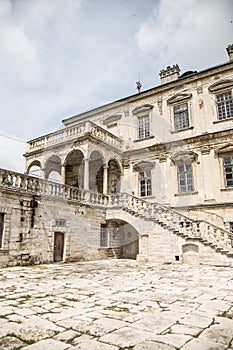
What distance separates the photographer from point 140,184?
18.0m

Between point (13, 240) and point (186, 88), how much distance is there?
46.2 ft

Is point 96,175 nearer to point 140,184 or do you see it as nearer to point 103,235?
point 140,184

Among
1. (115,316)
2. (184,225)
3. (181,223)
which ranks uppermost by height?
(181,223)

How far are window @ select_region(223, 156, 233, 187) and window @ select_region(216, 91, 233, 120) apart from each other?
2.76 meters

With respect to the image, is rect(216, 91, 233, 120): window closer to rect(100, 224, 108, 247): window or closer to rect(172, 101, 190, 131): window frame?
rect(172, 101, 190, 131): window frame

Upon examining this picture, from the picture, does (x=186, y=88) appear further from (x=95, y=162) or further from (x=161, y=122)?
(x=95, y=162)

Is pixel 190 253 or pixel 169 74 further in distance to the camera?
pixel 169 74

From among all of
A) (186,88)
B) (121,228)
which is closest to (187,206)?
(121,228)

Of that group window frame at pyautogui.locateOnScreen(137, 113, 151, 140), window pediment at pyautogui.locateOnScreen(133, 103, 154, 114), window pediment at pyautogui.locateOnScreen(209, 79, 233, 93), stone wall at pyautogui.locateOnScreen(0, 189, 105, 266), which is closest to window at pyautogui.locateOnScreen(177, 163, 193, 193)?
window frame at pyautogui.locateOnScreen(137, 113, 151, 140)

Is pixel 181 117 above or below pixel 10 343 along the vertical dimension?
above

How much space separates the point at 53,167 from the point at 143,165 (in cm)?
652

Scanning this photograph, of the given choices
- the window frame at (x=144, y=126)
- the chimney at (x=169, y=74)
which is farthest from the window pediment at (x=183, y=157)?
the chimney at (x=169, y=74)

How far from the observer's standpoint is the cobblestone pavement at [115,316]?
3.09 m

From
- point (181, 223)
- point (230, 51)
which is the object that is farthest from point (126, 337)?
point (230, 51)
